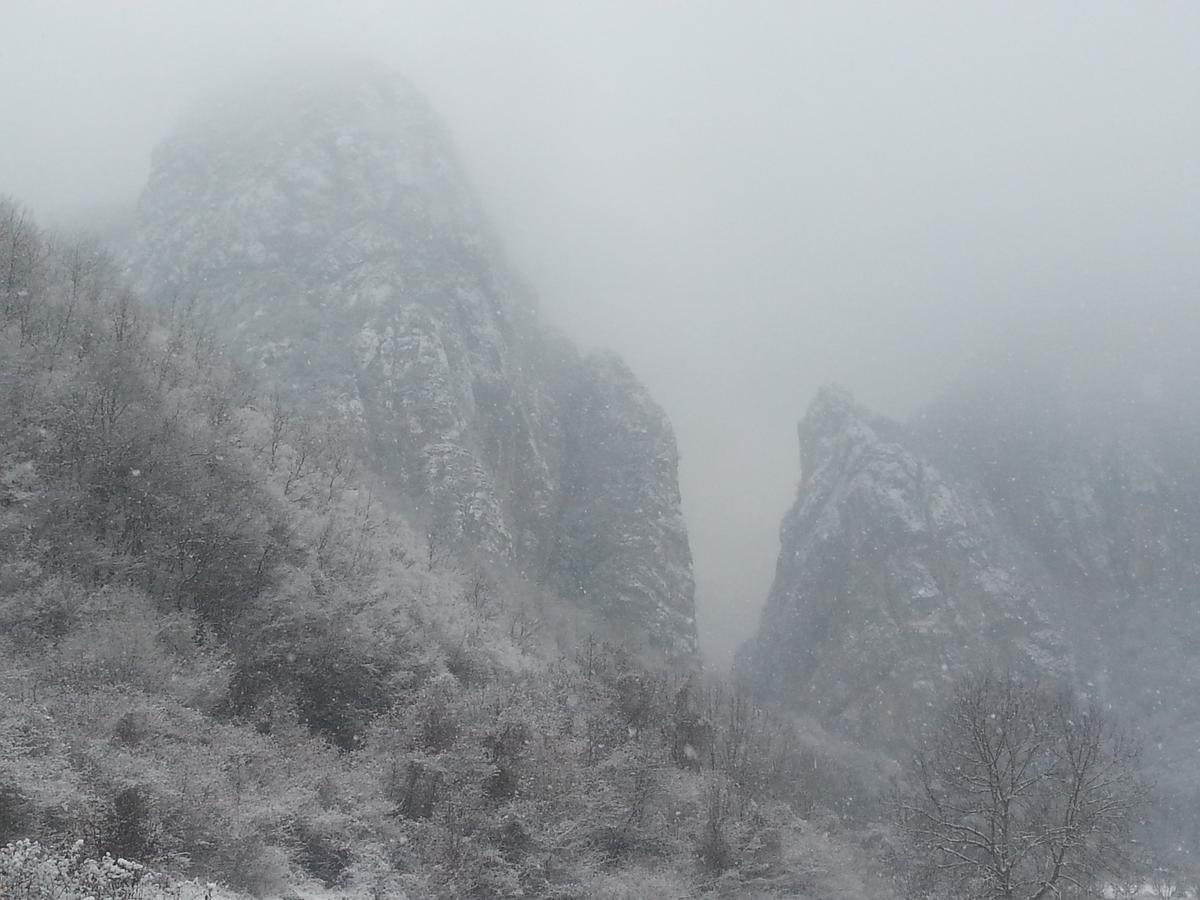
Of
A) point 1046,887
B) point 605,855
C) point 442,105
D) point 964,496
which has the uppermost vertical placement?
point 442,105

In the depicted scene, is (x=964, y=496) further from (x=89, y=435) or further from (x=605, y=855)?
(x=89, y=435)

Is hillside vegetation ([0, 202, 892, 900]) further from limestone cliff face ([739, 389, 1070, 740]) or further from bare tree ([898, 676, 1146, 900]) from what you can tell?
limestone cliff face ([739, 389, 1070, 740])

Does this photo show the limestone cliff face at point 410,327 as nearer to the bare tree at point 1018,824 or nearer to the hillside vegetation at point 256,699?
the hillside vegetation at point 256,699

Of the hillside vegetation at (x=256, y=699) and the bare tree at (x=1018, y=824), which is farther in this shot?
the bare tree at (x=1018, y=824)

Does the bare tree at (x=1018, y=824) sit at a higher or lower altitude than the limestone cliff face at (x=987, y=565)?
lower

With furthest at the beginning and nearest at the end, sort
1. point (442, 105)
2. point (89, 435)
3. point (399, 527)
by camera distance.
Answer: point (442, 105)
point (399, 527)
point (89, 435)

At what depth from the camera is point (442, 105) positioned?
146750 millimetres

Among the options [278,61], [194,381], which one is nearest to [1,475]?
[194,381]

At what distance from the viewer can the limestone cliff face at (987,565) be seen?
82.3 metres

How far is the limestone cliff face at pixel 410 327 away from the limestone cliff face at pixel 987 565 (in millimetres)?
25698

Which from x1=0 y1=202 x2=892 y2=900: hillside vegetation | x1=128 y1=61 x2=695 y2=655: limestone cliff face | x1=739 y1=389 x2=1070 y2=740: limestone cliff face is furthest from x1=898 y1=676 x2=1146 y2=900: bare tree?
x1=739 y1=389 x2=1070 y2=740: limestone cliff face

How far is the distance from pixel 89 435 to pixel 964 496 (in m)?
101

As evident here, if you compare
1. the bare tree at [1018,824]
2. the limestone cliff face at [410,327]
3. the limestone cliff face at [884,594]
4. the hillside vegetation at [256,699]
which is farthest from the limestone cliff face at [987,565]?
the bare tree at [1018,824]

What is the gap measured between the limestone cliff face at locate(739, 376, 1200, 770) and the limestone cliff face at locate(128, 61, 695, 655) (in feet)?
84.3
